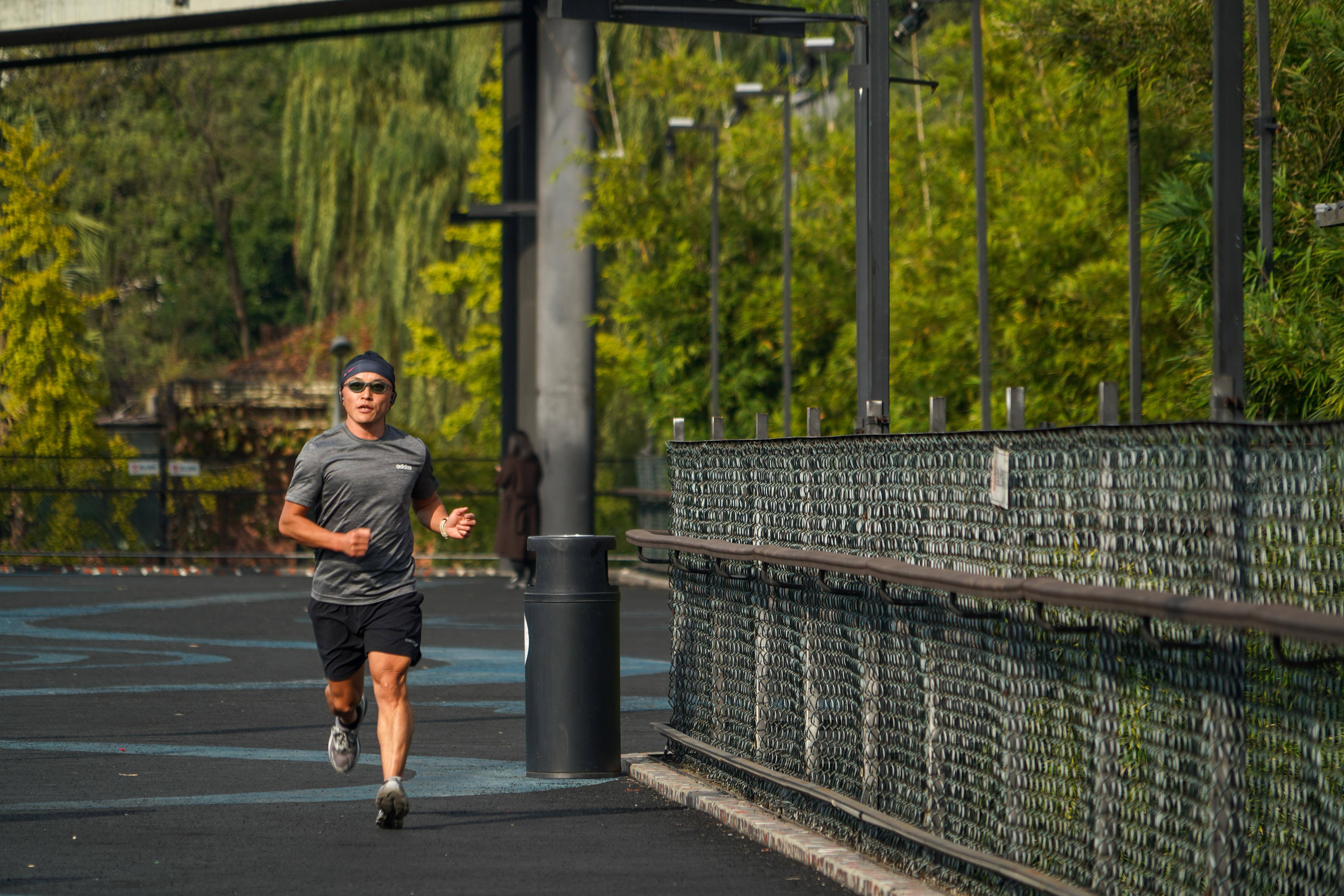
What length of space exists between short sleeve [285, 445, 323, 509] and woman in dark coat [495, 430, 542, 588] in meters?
20.0

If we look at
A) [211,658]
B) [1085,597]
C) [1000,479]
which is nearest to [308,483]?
[1000,479]

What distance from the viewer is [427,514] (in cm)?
874

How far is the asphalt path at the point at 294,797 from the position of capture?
7.19m

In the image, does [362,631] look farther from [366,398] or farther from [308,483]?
[366,398]

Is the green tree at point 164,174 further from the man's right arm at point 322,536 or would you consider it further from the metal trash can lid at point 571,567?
the man's right arm at point 322,536

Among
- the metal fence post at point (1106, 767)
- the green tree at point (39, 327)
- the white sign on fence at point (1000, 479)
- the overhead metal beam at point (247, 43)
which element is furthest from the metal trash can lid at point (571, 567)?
the green tree at point (39, 327)

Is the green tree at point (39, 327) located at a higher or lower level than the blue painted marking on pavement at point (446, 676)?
higher

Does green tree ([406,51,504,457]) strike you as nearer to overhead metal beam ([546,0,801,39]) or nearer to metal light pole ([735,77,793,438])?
metal light pole ([735,77,793,438])

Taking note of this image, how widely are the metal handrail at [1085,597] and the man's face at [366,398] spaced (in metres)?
1.71

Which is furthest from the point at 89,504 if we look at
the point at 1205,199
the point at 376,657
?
the point at 376,657

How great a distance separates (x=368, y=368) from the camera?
8422 millimetres

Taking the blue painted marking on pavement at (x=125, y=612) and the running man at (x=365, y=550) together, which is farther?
the blue painted marking on pavement at (x=125, y=612)

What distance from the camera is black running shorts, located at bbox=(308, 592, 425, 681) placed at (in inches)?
327

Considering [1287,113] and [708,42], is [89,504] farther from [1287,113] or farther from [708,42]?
[1287,113]
